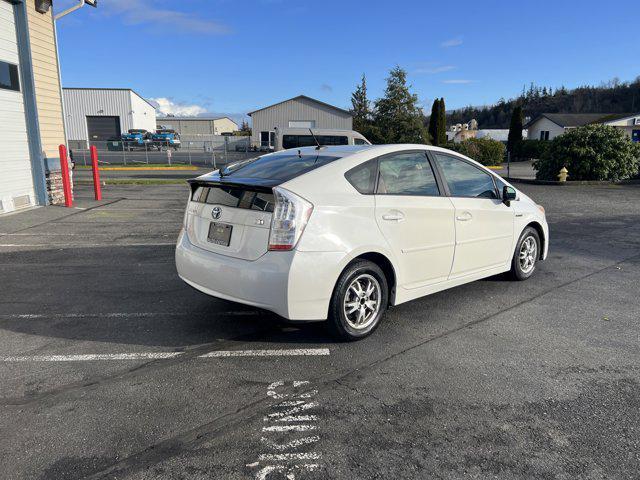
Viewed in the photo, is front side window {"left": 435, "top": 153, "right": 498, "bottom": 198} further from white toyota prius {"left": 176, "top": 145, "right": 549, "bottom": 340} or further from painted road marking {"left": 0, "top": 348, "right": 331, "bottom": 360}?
painted road marking {"left": 0, "top": 348, "right": 331, "bottom": 360}

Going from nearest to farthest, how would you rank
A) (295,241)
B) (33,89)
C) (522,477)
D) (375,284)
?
(522,477), (295,241), (375,284), (33,89)

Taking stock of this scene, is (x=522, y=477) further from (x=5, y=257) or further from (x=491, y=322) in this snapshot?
(x=5, y=257)

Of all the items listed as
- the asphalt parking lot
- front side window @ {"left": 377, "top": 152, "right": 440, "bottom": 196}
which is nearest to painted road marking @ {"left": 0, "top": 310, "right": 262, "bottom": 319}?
the asphalt parking lot

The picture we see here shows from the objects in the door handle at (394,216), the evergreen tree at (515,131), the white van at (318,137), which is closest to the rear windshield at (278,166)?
the door handle at (394,216)

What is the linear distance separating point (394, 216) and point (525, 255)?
254 centimetres

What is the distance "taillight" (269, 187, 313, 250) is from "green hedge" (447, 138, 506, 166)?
97.7ft

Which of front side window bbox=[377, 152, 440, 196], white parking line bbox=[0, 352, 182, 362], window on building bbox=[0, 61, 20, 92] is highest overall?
window on building bbox=[0, 61, 20, 92]

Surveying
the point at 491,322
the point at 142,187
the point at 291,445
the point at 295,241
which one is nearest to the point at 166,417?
the point at 291,445

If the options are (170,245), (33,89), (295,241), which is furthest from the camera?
(33,89)

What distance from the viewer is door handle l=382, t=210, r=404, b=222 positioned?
4168mm

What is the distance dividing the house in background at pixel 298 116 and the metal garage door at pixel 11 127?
36965 millimetres

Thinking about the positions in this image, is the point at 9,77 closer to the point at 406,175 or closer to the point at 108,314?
the point at 108,314

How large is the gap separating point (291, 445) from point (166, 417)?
839mm

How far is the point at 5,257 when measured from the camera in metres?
7.17
